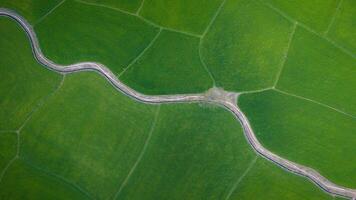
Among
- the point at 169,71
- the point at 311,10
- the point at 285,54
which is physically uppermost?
the point at 311,10

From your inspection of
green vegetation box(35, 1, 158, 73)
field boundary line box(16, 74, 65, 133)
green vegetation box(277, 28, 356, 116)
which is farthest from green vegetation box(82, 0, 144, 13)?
green vegetation box(277, 28, 356, 116)

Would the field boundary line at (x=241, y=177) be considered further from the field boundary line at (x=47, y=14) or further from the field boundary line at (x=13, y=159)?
the field boundary line at (x=47, y=14)

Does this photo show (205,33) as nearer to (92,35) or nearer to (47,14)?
(92,35)

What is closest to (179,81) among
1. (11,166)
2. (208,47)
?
(208,47)

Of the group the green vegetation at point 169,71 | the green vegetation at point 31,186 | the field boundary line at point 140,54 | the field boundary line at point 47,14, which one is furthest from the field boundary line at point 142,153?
the field boundary line at point 47,14

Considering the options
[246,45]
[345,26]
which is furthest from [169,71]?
[345,26]

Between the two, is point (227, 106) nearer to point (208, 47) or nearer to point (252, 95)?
point (252, 95)
